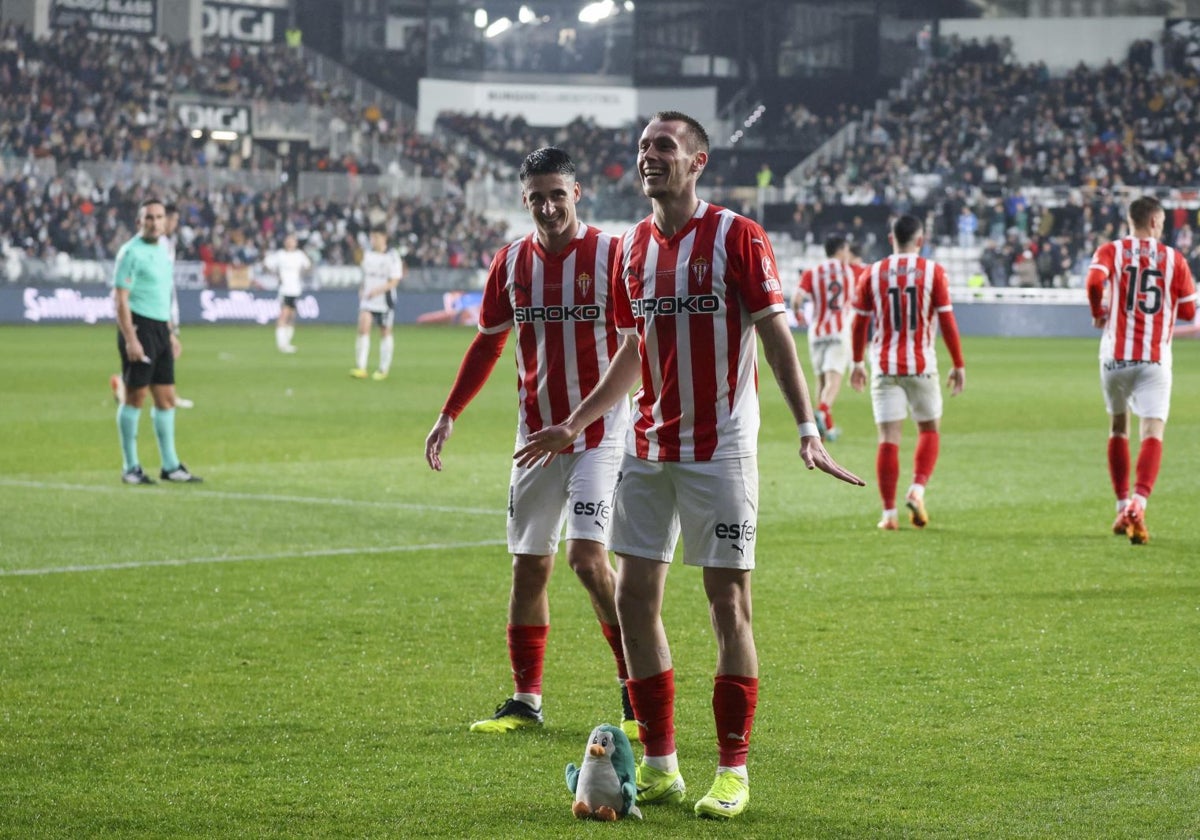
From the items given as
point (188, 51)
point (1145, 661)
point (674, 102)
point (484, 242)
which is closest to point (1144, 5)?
point (674, 102)

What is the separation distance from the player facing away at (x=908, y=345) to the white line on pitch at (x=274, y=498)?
2.67 m

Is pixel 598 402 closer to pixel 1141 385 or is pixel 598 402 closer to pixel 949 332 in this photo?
pixel 1141 385

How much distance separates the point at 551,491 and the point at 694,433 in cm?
106

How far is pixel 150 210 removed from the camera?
11.7m

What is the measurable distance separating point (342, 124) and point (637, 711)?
4596cm

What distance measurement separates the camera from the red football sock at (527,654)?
564 centimetres

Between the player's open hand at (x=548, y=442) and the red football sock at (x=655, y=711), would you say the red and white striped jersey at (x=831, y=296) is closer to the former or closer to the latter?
the player's open hand at (x=548, y=442)

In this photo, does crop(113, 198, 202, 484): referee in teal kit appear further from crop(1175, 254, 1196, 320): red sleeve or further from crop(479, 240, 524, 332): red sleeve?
crop(1175, 254, 1196, 320): red sleeve

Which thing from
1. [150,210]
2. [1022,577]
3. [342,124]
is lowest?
[1022,577]

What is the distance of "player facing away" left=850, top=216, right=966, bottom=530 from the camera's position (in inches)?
423

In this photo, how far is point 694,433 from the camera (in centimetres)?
470

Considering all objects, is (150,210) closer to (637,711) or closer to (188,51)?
(637,711)

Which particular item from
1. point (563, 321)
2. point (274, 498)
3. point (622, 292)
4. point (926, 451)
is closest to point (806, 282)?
point (926, 451)

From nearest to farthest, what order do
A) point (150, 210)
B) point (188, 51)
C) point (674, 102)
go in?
point (150, 210), point (188, 51), point (674, 102)
